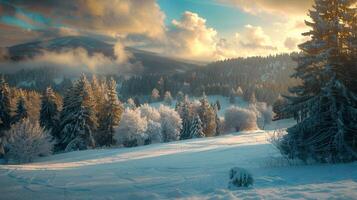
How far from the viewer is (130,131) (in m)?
59.2

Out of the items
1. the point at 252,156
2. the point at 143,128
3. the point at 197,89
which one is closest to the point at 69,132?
the point at 143,128

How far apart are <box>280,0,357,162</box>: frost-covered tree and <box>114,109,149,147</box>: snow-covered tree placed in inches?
1669

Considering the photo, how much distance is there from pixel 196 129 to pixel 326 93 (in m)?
55.1

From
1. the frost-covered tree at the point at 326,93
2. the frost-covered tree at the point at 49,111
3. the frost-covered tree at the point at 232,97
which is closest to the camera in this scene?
the frost-covered tree at the point at 326,93

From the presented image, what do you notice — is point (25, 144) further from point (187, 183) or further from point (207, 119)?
point (207, 119)

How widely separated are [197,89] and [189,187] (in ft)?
577

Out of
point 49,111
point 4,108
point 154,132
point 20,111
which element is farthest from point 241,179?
point 4,108

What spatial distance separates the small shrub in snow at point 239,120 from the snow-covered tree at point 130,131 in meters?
41.2

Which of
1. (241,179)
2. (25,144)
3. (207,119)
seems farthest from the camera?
(207,119)

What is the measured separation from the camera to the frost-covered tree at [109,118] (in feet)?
190

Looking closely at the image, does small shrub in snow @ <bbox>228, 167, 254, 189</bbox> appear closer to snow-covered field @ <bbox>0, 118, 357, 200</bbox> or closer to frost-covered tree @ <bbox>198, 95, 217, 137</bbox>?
snow-covered field @ <bbox>0, 118, 357, 200</bbox>

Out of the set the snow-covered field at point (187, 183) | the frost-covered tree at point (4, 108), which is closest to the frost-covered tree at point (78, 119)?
the frost-covered tree at point (4, 108)

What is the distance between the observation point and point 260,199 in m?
12.3

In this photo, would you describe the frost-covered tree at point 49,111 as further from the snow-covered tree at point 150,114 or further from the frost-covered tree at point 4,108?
the snow-covered tree at point 150,114
